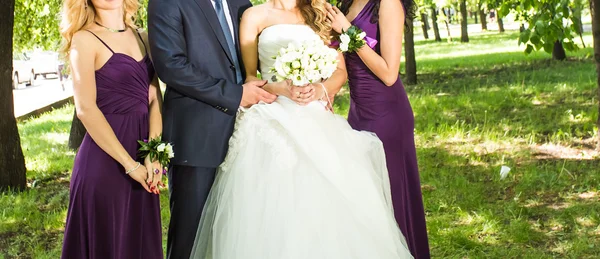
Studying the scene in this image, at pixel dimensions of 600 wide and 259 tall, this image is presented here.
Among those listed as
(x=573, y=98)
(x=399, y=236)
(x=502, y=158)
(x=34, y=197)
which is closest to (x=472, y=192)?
(x=502, y=158)

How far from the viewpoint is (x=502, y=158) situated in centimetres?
851

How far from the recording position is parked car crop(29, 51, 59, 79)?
3036cm

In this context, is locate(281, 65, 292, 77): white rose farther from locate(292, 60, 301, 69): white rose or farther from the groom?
the groom

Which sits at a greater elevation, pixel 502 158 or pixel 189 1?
pixel 189 1

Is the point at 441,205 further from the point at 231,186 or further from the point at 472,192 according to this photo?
the point at 231,186

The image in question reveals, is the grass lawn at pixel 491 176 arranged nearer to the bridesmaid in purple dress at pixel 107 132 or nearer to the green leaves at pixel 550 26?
the green leaves at pixel 550 26

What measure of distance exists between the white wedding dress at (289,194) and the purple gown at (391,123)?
2.50 feet

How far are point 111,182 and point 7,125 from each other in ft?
16.6

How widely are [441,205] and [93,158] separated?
4.21m

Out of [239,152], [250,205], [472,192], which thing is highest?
[239,152]

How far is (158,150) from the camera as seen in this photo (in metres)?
3.51

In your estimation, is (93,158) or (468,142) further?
(468,142)

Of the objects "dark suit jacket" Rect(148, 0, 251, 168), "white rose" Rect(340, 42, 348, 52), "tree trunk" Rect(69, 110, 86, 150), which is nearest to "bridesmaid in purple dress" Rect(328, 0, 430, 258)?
"white rose" Rect(340, 42, 348, 52)

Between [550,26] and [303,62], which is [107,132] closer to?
[303,62]
